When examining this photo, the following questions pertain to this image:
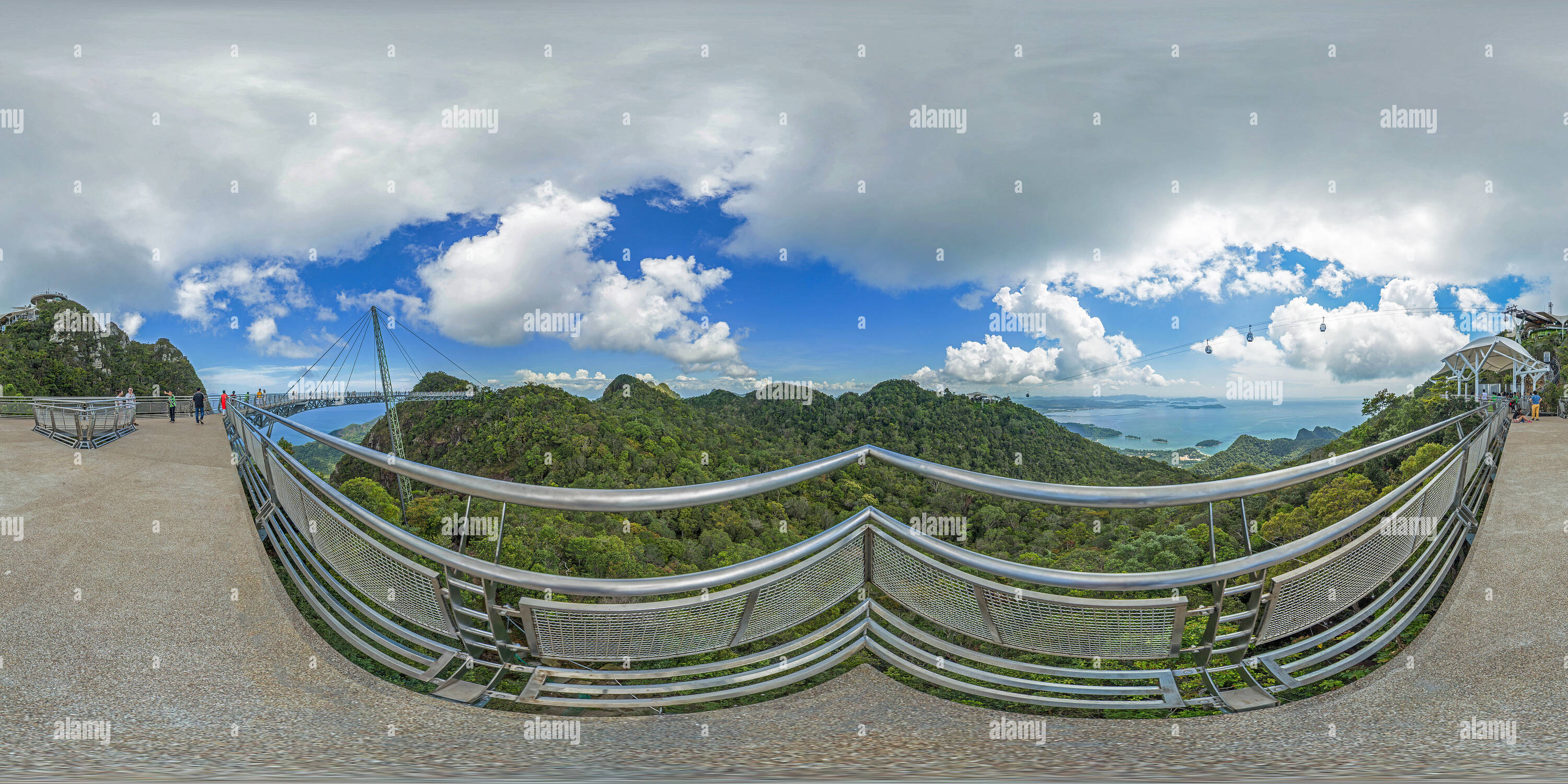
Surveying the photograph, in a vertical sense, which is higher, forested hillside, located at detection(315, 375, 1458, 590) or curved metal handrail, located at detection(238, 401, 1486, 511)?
curved metal handrail, located at detection(238, 401, 1486, 511)

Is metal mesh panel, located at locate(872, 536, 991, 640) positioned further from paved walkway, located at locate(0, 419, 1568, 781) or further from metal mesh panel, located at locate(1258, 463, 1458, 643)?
metal mesh panel, located at locate(1258, 463, 1458, 643)

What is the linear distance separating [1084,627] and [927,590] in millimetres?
533

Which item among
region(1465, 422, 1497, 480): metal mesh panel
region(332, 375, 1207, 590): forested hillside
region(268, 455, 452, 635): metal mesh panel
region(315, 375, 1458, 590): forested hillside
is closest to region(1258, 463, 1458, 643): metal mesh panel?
region(315, 375, 1458, 590): forested hillside

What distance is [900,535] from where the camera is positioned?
7.93ft

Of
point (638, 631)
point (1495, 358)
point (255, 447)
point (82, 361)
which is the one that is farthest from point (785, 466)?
point (82, 361)

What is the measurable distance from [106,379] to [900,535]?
78.0 metres

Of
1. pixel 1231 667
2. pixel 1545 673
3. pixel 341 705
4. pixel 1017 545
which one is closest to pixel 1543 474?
pixel 1545 673

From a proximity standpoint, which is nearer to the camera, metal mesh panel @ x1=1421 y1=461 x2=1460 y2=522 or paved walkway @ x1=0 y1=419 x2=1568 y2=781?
paved walkway @ x1=0 y1=419 x2=1568 y2=781

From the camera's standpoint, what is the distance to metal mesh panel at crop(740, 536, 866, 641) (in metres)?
2.34

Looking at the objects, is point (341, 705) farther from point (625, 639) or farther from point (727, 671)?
point (727, 671)

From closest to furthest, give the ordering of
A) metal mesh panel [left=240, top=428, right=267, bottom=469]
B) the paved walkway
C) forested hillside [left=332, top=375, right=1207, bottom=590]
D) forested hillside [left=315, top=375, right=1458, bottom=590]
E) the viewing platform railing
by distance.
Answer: the paved walkway < metal mesh panel [left=240, top=428, right=267, bottom=469] < forested hillside [left=315, top=375, right=1458, bottom=590] < the viewing platform railing < forested hillside [left=332, top=375, right=1207, bottom=590]

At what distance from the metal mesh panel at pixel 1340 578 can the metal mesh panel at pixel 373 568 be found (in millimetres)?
3040

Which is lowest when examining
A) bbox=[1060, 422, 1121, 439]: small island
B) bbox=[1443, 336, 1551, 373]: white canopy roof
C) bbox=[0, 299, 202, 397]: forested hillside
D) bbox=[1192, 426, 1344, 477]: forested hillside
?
bbox=[1192, 426, 1344, 477]: forested hillside

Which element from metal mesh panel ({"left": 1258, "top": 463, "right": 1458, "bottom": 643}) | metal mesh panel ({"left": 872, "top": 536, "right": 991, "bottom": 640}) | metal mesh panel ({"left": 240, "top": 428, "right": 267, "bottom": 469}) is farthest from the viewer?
metal mesh panel ({"left": 240, "top": 428, "right": 267, "bottom": 469})
